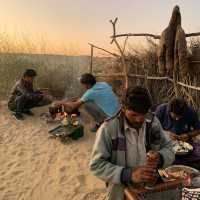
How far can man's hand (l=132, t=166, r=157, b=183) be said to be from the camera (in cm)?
247

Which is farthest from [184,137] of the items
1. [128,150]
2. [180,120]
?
[128,150]

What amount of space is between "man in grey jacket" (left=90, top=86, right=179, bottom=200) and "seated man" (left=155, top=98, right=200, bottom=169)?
191 cm

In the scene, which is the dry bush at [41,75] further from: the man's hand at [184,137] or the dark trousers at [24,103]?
the man's hand at [184,137]

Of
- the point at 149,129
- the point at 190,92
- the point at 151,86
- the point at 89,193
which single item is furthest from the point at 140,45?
the point at 149,129

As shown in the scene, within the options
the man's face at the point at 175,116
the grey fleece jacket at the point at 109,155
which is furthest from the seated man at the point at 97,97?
the grey fleece jacket at the point at 109,155

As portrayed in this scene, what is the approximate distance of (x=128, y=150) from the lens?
2.72m

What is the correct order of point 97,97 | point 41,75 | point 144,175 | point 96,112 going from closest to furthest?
point 144,175 → point 97,97 → point 96,112 → point 41,75

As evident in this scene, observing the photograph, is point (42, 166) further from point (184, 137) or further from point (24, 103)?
point (24, 103)

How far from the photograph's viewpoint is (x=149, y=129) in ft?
9.35

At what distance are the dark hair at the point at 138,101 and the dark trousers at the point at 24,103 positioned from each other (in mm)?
6190

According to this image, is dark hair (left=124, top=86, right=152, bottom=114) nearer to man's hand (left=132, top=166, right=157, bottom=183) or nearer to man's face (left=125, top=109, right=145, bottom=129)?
man's face (left=125, top=109, right=145, bottom=129)

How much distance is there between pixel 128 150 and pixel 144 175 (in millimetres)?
295

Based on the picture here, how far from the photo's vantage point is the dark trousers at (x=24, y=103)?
847 cm

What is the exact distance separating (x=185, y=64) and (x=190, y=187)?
4624 millimetres
